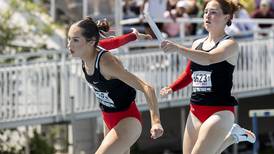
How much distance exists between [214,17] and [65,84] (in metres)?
6.44

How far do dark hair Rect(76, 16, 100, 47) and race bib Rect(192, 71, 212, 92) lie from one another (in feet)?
3.20

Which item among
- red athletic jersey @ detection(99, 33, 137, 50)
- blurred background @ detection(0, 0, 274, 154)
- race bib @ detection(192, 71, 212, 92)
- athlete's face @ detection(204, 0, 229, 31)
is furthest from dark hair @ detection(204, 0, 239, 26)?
blurred background @ detection(0, 0, 274, 154)

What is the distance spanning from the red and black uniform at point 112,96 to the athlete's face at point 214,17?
0.91m

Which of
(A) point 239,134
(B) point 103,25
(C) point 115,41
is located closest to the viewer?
(B) point 103,25

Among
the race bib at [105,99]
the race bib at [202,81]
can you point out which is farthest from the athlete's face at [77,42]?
the race bib at [202,81]

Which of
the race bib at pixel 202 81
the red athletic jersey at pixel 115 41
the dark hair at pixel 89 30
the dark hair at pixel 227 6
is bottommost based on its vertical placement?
the race bib at pixel 202 81

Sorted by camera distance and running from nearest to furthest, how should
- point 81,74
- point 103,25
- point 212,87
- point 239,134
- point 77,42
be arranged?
point 77,42, point 212,87, point 103,25, point 239,134, point 81,74

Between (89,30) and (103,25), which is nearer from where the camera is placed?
(89,30)

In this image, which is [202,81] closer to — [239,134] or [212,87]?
[212,87]

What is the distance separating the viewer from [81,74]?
14.2 metres

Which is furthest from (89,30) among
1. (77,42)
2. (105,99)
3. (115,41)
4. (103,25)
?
(115,41)

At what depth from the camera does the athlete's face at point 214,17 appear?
26.1 feet

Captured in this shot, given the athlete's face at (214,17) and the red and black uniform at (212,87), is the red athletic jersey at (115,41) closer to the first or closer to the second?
the red and black uniform at (212,87)

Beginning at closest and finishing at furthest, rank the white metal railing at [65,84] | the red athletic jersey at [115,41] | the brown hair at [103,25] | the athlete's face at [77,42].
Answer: the athlete's face at [77,42] → the brown hair at [103,25] → the red athletic jersey at [115,41] → the white metal railing at [65,84]
